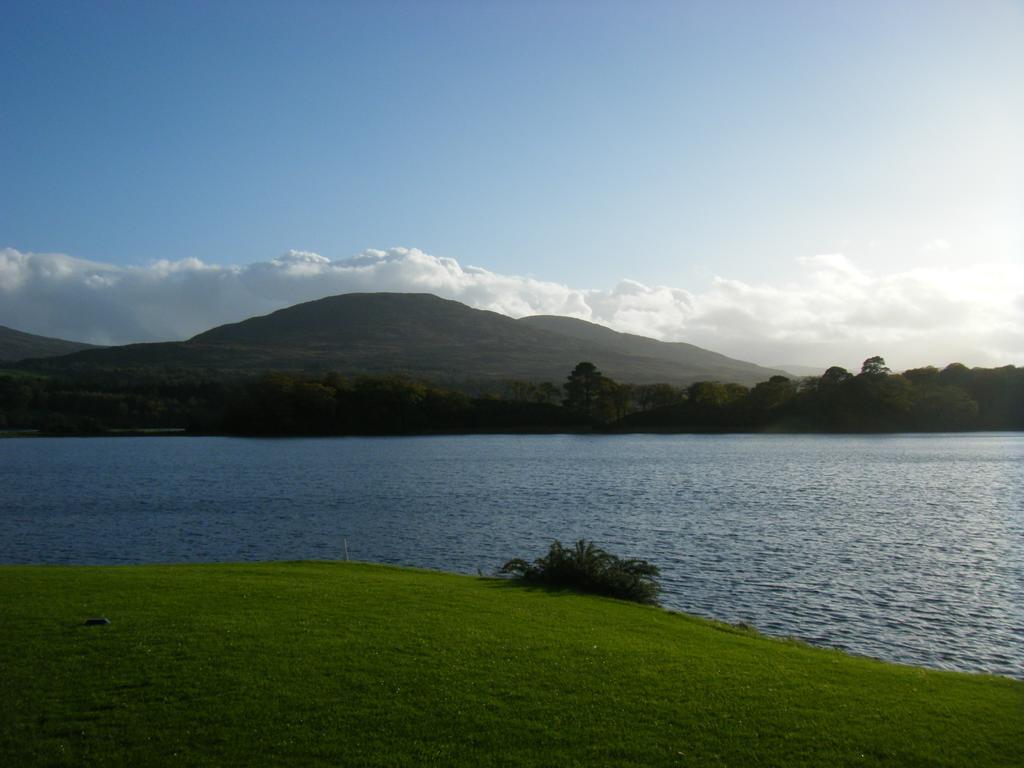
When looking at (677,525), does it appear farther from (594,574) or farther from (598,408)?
(598,408)

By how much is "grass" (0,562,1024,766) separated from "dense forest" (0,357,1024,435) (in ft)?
503

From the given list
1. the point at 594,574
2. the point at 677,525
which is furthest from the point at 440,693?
the point at 677,525

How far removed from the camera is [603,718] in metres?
11.2

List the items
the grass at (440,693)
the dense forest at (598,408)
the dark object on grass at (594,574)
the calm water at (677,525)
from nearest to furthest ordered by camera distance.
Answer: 1. the grass at (440,693)
2. the dark object on grass at (594,574)
3. the calm water at (677,525)
4. the dense forest at (598,408)

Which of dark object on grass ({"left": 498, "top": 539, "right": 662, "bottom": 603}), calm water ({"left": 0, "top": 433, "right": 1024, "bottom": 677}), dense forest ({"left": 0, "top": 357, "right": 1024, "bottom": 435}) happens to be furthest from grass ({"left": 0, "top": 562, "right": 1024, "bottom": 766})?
dense forest ({"left": 0, "top": 357, "right": 1024, "bottom": 435})

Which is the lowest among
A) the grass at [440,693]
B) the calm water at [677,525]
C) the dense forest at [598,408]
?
the calm water at [677,525]

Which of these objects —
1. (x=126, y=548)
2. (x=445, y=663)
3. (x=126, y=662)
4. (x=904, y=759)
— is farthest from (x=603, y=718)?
(x=126, y=548)

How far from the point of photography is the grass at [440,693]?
10102 millimetres

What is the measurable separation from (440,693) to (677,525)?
32758 mm

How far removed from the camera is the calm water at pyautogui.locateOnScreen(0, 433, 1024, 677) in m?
26.2

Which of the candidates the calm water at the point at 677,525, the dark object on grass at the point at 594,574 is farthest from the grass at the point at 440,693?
the calm water at the point at 677,525

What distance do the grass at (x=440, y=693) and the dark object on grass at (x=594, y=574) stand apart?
18.6 feet

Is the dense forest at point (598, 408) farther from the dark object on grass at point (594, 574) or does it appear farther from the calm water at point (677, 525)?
the dark object on grass at point (594, 574)

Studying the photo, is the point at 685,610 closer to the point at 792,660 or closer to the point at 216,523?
the point at 792,660
